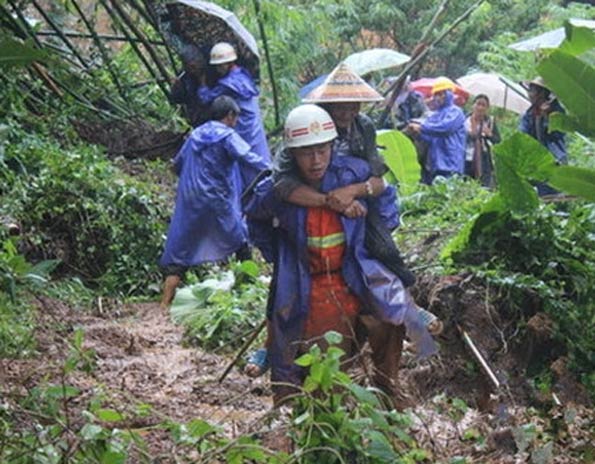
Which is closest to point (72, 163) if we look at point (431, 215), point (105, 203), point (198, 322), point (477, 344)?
point (105, 203)

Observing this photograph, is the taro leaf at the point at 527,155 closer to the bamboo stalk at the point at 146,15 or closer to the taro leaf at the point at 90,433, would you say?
the taro leaf at the point at 90,433

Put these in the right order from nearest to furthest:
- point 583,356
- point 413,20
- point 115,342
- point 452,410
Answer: point 452,410, point 583,356, point 115,342, point 413,20

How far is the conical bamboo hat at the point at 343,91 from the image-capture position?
18.8 ft

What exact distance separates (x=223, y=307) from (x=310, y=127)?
2897 millimetres

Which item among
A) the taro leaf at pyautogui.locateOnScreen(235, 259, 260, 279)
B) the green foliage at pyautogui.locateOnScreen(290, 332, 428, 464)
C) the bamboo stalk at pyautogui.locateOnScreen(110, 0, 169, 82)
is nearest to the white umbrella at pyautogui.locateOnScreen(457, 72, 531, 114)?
the bamboo stalk at pyautogui.locateOnScreen(110, 0, 169, 82)

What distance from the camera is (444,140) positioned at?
12750 millimetres

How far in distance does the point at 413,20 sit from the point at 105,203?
435 inches

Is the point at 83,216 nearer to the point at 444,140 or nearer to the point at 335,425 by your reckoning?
the point at 444,140

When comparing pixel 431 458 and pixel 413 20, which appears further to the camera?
pixel 413 20

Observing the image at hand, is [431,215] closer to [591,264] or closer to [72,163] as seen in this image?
[591,264]

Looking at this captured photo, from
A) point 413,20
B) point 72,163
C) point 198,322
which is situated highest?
point 72,163

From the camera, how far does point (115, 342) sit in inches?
307

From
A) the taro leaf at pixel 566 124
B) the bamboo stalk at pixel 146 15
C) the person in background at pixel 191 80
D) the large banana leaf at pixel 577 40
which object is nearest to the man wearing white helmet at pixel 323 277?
the taro leaf at pixel 566 124

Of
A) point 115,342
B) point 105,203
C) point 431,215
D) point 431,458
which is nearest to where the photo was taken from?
point 431,458
